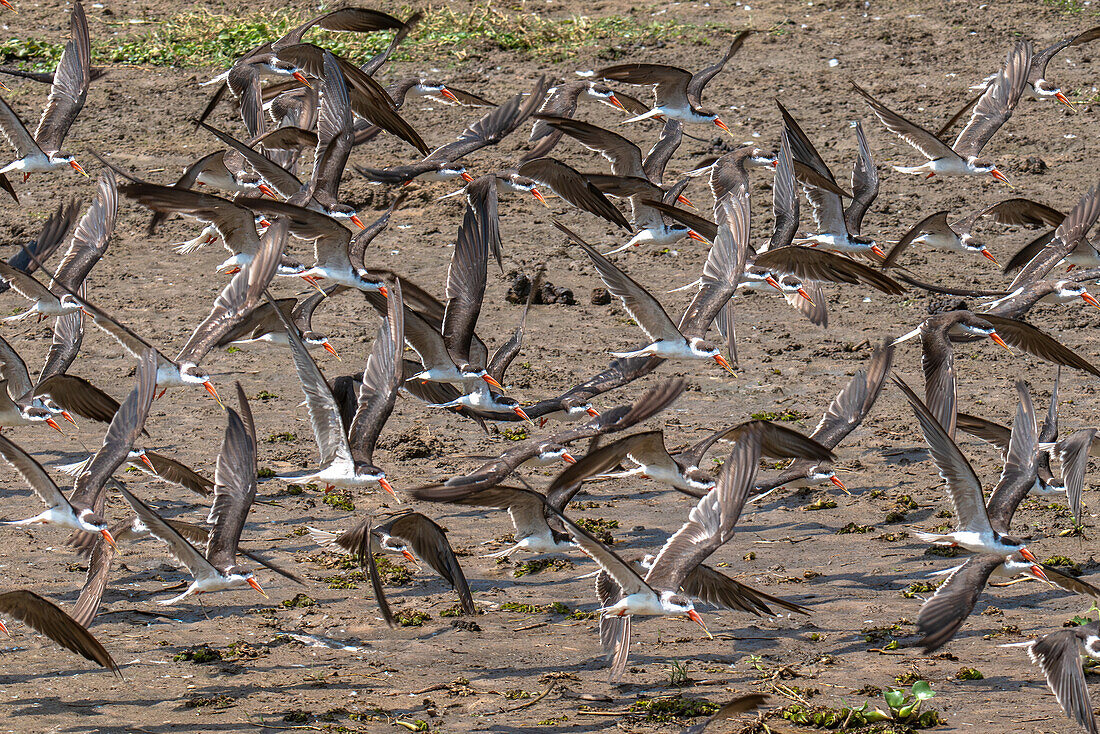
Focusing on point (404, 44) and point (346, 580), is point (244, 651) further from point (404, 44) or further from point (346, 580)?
point (404, 44)

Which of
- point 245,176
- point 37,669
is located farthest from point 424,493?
point 245,176

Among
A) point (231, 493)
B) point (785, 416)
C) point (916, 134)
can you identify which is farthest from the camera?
point (916, 134)

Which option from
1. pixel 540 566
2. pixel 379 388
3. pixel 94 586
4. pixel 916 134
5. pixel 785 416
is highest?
pixel 916 134

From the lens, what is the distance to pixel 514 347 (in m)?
10.1

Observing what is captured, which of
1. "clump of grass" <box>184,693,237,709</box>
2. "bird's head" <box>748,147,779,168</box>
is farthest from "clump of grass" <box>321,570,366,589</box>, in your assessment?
"bird's head" <box>748,147,779,168</box>

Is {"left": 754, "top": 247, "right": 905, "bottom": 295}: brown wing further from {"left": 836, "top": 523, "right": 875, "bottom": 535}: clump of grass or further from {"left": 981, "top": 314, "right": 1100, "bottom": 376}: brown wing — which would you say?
{"left": 836, "top": 523, "right": 875, "bottom": 535}: clump of grass

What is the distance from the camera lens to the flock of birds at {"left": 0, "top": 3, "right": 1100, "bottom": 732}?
7.28m

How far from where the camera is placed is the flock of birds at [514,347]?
728 cm

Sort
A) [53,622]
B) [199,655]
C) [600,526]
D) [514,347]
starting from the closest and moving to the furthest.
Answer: [53,622] < [199,655] < [600,526] < [514,347]

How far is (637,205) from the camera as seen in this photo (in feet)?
38.1

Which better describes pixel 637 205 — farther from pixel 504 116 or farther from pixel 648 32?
pixel 648 32

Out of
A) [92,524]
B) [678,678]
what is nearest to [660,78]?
[678,678]

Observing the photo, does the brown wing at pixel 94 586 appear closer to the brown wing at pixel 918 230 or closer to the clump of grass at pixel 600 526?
the clump of grass at pixel 600 526

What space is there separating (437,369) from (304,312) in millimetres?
1987
